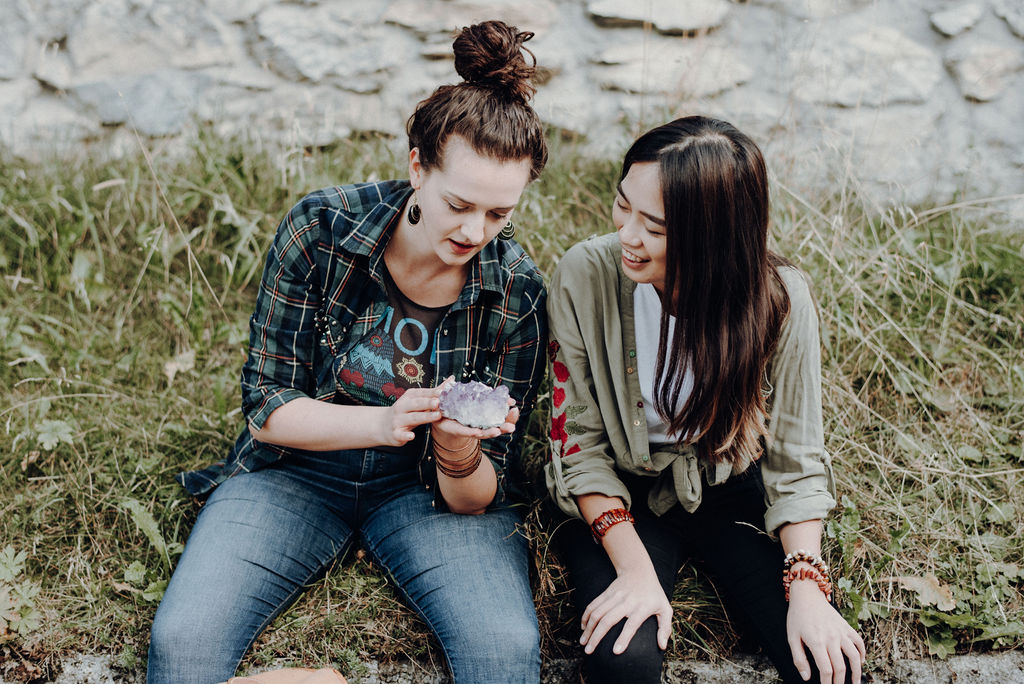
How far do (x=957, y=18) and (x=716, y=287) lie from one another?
2706 millimetres

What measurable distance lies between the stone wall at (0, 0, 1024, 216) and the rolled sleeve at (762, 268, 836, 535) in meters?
1.64

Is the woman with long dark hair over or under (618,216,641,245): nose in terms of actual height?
under

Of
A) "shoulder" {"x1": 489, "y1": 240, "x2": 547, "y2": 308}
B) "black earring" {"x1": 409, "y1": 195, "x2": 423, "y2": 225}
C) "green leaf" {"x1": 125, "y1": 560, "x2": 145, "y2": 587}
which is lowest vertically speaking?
"green leaf" {"x1": 125, "y1": 560, "x2": 145, "y2": 587}

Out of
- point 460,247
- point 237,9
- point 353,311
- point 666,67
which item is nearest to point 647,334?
point 460,247

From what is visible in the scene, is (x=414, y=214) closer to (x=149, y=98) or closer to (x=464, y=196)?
(x=464, y=196)

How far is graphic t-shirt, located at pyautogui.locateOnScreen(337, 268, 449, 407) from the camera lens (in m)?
1.97

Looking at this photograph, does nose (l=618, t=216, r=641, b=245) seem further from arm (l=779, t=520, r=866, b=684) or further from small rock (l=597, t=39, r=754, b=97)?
small rock (l=597, t=39, r=754, b=97)

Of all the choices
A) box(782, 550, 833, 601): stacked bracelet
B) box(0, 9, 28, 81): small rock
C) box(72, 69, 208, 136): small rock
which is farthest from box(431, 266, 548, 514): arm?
box(0, 9, 28, 81): small rock

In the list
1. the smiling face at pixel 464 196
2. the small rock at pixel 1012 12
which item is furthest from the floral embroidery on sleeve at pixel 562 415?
the small rock at pixel 1012 12

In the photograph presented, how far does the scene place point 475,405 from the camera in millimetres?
1621

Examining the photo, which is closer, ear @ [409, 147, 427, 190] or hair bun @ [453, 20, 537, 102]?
hair bun @ [453, 20, 537, 102]

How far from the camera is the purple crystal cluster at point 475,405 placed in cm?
162

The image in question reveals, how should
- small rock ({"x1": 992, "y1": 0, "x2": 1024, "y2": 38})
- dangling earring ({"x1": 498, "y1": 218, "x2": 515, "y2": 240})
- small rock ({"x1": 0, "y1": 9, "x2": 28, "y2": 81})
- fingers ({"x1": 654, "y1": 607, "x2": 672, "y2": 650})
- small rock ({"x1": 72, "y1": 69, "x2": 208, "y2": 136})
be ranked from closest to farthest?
fingers ({"x1": 654, "y1": 607, "x2": 672, "y2": 650})
dangling earring ({"x1": 498, "y1": 218, "x2": 515, "y2": 240})
small rock ({"x1": 0, "y1": 9, "x2": 28, "y2": 81})
small rock ({"x1": 72, "y1": 69, "x2": 208, "y2": 136})
small rock ({"x1": 992, "y1": 0, "x2": 1024, "y2": 38})

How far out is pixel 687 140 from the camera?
1668 mm
